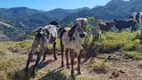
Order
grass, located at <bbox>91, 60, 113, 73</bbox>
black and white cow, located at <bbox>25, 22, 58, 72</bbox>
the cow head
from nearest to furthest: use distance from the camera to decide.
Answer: the cow head
black and white cow, located at <bbox>25, 22, 58, 72</bbox>
grass, located at <bbox>91, 60, 113, 73</bbox>

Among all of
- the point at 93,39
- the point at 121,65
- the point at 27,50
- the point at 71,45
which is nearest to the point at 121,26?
the point at 93,39

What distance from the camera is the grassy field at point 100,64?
10219mm

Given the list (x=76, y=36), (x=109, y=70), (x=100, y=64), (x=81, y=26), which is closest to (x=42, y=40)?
(x=76, y=36)

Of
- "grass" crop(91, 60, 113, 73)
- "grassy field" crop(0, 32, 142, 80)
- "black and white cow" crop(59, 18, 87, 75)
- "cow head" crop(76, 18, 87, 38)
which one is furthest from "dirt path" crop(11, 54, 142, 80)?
"cow head" crop(76, 18, 87, 38)

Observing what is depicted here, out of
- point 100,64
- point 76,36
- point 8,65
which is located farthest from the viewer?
point 8,65

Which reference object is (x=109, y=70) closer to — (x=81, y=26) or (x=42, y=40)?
(x=81, y=26)

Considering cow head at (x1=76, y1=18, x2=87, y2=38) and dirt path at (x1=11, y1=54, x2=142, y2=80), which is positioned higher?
cow head at (x1=76, y1=18, x2=87, y2=38)

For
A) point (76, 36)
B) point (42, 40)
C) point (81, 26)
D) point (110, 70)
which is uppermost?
point (81, 26)

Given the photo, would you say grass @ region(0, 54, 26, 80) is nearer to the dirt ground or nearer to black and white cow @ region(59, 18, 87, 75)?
the dirt ground

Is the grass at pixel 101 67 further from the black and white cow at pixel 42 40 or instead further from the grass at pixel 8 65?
the grass at pixel 8 65

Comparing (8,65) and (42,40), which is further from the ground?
(42,40)

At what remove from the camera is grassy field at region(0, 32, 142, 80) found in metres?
10.2

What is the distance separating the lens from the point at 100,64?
1104cm

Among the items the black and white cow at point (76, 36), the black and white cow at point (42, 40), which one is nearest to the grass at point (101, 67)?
the black and white cow at point (76, 36)
